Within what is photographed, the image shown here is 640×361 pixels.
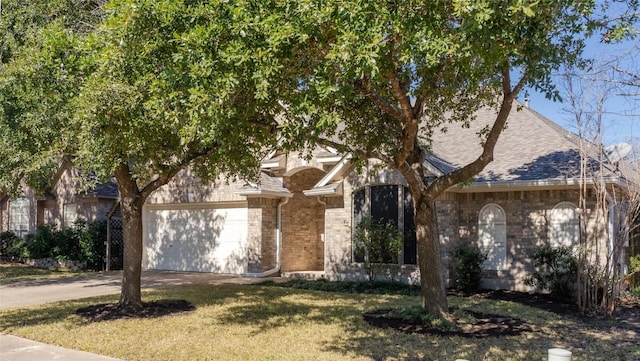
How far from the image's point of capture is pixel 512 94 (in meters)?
9.00

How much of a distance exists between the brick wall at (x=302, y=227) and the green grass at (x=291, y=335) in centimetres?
653

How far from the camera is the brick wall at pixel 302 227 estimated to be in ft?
63.8

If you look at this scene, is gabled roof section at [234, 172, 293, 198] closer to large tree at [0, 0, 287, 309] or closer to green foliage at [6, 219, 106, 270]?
large tree at [0, 0, 287, 309]

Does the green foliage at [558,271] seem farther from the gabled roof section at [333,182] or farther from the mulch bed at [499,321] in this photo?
the gabled roof section at [333,182]

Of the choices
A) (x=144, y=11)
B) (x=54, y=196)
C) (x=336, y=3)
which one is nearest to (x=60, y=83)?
(x=144, y=11)

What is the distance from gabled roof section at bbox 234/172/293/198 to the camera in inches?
714

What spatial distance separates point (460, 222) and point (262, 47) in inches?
400

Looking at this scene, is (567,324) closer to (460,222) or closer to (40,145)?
(460,222)

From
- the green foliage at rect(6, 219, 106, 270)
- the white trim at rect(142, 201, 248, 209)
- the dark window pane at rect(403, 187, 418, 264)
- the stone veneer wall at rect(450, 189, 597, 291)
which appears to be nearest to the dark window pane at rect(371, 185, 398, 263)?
the dark window pane at rect(403, 187, 418, 264)

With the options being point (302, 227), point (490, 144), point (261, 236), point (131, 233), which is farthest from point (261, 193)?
point (490, 144)

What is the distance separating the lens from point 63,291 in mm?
15367

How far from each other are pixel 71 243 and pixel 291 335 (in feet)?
54.0

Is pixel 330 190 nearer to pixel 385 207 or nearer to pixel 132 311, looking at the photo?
pixel 385 207

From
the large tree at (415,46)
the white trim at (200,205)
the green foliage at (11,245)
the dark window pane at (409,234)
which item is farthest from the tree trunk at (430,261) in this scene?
the green foliage at (11,245)
